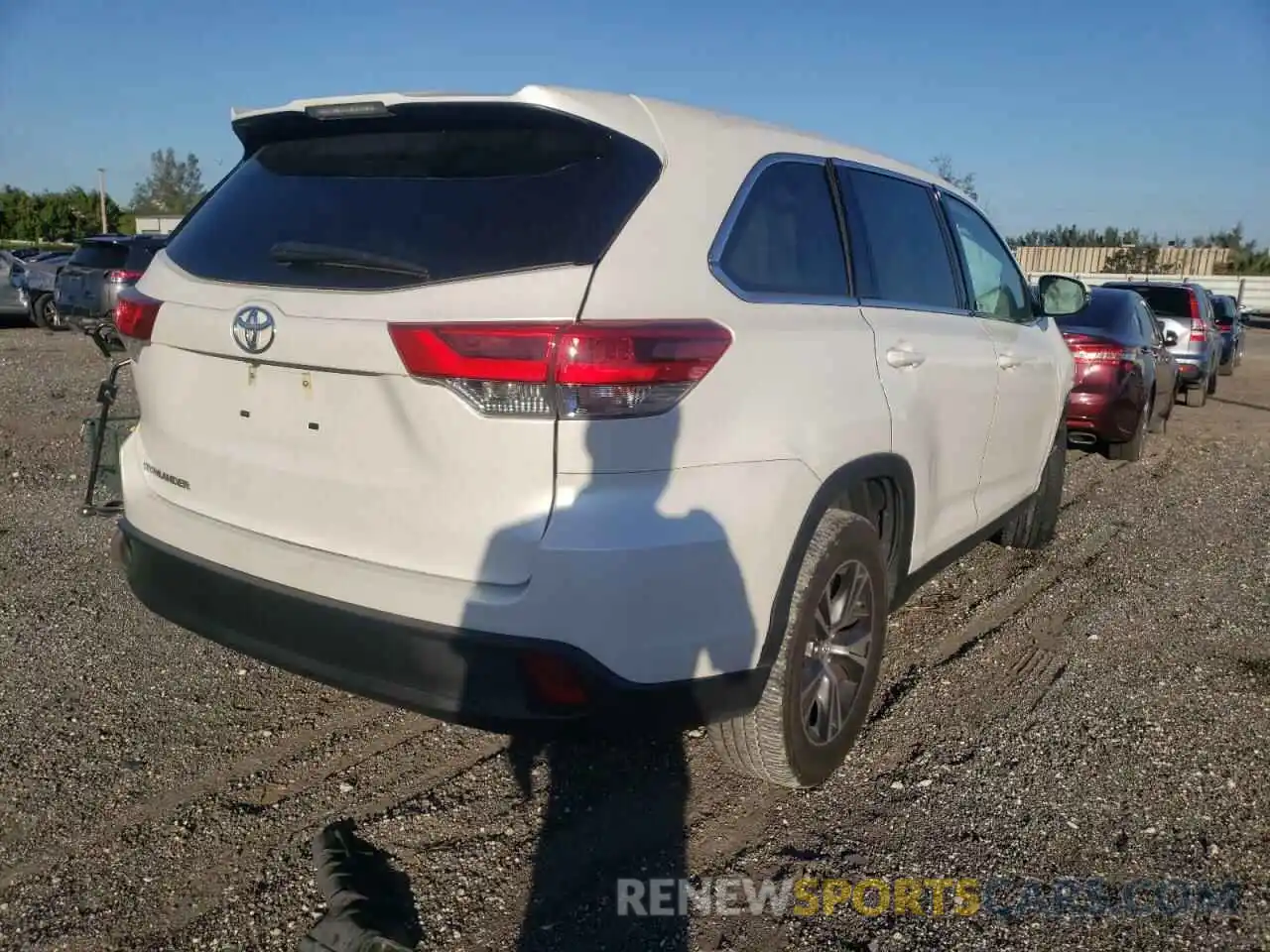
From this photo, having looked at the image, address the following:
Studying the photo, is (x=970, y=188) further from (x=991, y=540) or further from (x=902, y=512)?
(x=902, y=512)

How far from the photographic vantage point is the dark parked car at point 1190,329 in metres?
13.9

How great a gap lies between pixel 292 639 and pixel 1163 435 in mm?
11116

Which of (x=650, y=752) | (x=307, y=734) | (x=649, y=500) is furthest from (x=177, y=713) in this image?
(x=649, y=500)

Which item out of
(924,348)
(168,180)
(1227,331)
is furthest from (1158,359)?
(168,180)

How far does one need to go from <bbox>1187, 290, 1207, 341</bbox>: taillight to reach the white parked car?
512 inches

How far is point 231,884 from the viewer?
259 centimetres

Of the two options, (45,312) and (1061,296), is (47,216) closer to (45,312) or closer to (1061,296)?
(45,312)

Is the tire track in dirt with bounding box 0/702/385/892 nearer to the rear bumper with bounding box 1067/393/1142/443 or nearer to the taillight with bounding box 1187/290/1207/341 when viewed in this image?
the rear bumper with bounding box 1067/393/1142/443

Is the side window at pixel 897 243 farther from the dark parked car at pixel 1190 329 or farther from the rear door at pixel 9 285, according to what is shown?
the rear door at pixel 9 285

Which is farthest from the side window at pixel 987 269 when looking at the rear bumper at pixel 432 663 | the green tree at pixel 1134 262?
the green tree at pixel 1134 262

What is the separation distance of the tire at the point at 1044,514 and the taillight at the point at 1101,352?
3334 millimetres

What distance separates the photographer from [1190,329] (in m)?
14.0

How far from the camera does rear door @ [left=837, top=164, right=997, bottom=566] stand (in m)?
3.27

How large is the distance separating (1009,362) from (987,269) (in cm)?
53
